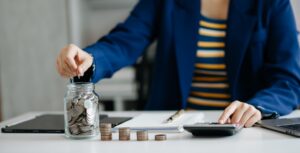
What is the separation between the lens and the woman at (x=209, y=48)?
129cm

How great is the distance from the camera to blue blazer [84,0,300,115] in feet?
4.11

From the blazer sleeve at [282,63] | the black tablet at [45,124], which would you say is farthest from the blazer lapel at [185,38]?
the black tablet at [45,124]

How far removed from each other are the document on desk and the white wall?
4.04 ft

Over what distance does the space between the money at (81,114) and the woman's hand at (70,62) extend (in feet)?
0.43

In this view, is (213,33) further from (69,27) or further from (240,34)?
(69,27)

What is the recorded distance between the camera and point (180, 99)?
1.39m

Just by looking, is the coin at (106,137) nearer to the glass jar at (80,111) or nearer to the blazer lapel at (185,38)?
the glass jar at (80,111)

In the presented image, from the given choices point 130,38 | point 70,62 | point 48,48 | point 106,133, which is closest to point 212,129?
point 106,133

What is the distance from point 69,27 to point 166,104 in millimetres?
902

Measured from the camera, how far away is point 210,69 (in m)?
1.35

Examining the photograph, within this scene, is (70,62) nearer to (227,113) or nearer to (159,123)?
(159,123)

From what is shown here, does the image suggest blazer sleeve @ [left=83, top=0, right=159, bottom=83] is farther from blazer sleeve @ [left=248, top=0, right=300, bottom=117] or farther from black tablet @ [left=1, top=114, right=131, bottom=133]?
blazer sleeve @ [left=248, top=0, right=300, bottom=117]

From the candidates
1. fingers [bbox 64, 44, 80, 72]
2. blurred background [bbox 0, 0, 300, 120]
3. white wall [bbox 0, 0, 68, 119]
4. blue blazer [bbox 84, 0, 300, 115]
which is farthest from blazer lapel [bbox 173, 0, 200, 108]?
white wall [bbox 0, 0, 68, 119]

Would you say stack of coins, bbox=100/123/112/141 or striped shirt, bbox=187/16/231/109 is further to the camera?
striped shirt, bbox=187/16/231/109
